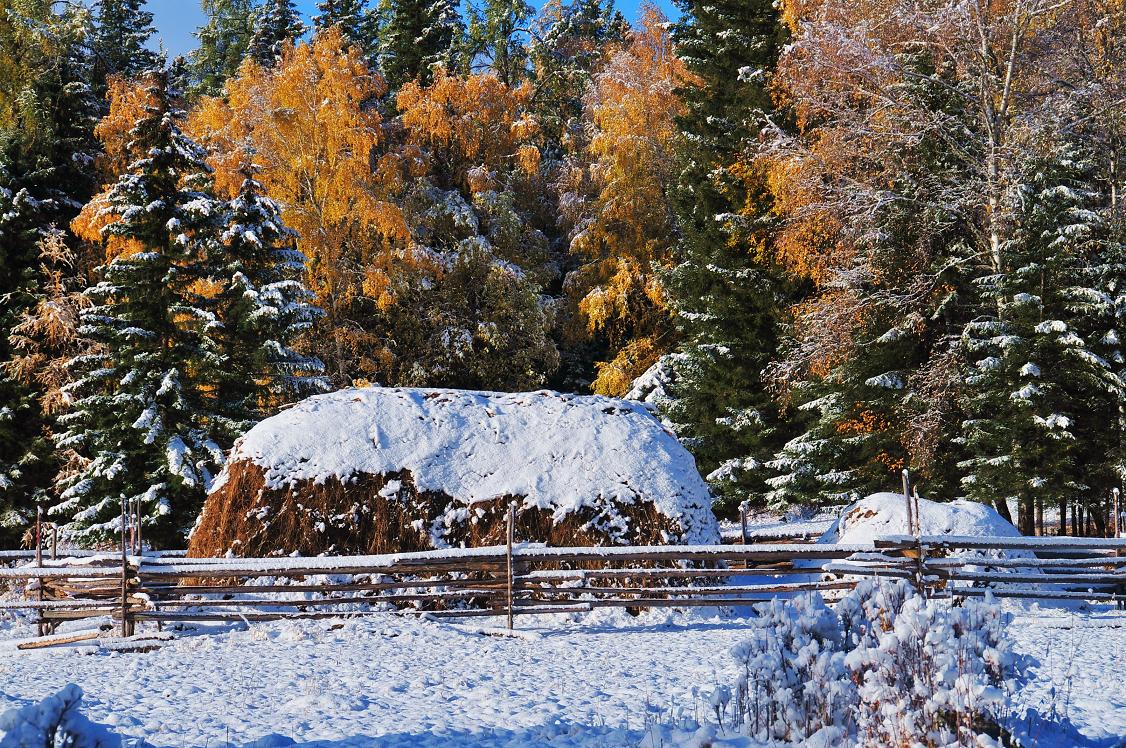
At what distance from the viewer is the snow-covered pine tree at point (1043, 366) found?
16.5 m

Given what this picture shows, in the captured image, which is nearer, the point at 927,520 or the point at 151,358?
the point at 927,520

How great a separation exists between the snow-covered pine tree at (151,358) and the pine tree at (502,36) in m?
15.2

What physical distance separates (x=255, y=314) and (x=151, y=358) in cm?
199

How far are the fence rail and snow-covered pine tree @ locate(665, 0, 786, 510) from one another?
881 cm

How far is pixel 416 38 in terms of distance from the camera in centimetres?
3159

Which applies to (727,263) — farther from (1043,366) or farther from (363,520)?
(363,520)

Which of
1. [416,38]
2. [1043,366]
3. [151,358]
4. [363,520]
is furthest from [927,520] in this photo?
[416,38]

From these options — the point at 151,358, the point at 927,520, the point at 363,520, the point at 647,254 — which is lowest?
the point at 927,520

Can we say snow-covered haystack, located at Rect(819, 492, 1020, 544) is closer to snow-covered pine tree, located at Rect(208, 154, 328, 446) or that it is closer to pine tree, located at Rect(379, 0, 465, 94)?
snow-covered pine tree, located at Rect(208, 154, 328, 446)

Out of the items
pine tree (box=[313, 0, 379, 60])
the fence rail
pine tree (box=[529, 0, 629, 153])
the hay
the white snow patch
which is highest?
pine tree (box=[313, 0, 379, 60])

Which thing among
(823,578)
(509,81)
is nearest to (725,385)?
(823,578)

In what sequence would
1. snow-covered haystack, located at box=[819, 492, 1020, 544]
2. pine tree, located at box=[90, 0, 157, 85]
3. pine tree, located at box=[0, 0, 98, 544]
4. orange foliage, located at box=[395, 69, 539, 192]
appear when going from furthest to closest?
pine tree, located at box=[90, 0, 157, 85] → orange foliage, located at box=[395, 69, 539, 192] → pine tree, located at box=[0, 0, 98, 544] → snow-covered haystack, located at box=[819, 492, 1020, 544]

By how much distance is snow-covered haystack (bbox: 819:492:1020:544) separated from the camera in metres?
12.8

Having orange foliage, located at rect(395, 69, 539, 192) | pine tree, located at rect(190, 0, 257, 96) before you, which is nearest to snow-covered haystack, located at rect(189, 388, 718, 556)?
orange foliage, located at rect(395, 69, 539, 192)
